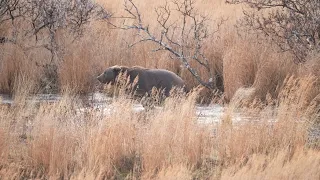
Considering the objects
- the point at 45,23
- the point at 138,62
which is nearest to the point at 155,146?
the point at 138,62

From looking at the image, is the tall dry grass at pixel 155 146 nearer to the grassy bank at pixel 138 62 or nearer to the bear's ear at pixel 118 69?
the bear's ear at pixel 118 69

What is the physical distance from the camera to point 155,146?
7.33m

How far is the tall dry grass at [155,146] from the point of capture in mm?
7020

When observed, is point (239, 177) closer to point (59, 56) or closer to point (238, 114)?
point (238, 114)

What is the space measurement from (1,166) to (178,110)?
2109 mm

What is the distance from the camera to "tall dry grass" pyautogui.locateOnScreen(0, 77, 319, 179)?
7020 millimetres

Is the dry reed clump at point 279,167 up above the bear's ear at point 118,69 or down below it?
below

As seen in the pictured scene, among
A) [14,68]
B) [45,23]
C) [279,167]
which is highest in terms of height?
[45,23]

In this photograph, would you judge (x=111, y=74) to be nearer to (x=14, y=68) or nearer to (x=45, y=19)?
(x=14, y=68)

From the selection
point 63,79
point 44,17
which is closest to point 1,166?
point 63,79

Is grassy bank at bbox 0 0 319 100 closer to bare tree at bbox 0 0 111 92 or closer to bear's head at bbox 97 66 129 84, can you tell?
bare tree at bbox 0 0 111 92

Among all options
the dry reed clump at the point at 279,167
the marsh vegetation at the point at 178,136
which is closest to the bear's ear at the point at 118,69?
the marsh vegetation at the point at 178,136

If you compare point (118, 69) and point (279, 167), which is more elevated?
point (118, 69)

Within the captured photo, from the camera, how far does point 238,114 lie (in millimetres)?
9227
